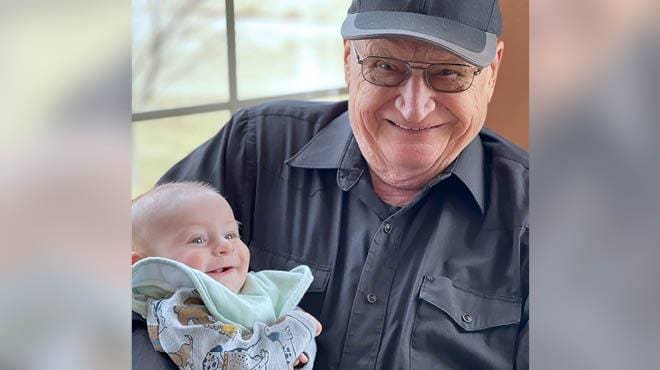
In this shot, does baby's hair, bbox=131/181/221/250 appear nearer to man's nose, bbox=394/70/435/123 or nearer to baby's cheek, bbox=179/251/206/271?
baby's cheek, bbox=179/251/206/271

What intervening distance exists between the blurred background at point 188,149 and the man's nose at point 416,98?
19 cm

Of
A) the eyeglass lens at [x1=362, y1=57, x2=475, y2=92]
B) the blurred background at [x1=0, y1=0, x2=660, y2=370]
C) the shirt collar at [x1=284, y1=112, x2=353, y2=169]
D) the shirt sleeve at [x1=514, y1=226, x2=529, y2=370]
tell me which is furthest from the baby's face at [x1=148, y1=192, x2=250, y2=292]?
the shirt sleeve at [x1=514, y1=226, x2=529, y2=370]

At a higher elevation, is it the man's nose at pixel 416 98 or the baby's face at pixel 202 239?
the man's nose at pixel 416 98

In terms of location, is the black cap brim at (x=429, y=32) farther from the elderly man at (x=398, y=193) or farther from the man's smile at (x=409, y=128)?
the man's smile at (x=409, y=128)

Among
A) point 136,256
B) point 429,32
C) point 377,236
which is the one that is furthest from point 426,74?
point 136,256

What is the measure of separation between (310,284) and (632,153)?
0.90m

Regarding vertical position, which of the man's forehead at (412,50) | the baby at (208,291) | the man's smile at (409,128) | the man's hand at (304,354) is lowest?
the man's hand at (304,354)

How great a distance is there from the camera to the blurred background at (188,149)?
261cm

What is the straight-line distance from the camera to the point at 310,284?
269 centimetres

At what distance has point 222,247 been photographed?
103 inches

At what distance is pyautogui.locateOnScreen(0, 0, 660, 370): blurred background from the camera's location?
2.61 m

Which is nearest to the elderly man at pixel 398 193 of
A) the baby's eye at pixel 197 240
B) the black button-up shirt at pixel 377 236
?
the black button-up shirt at pixel 377 236

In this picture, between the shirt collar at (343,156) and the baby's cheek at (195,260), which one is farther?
the shirt collar at (343,156)

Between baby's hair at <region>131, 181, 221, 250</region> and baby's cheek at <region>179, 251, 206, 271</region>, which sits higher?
baby's hair at <region>131, 181, 221, 250</region>
